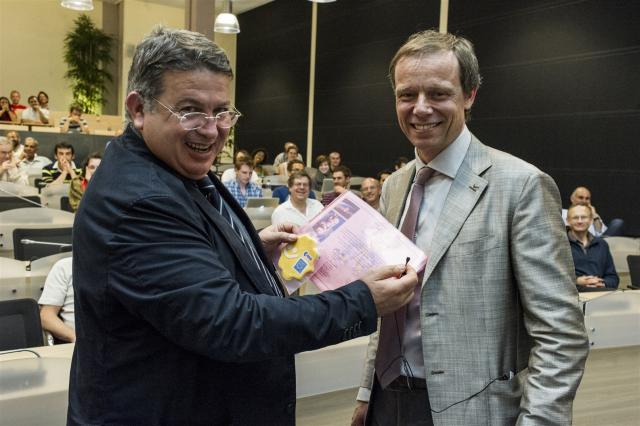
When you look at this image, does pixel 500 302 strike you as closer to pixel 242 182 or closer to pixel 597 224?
pixel 597 224

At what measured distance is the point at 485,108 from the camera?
9883 mm

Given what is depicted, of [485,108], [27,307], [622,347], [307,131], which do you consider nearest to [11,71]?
[307,131]

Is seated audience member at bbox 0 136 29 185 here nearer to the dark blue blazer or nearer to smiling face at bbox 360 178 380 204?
smiling face at bbox 360 178 380 204

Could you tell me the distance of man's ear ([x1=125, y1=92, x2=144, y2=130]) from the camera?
1163 mm

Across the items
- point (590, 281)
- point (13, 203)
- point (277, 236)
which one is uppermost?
point (277, 236)

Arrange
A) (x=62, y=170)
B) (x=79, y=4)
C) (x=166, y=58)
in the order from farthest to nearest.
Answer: (x=62, y=170), (x=79, y=4), (x=166, y=58)

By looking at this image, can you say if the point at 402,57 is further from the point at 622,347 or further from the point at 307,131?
the point at 307,131

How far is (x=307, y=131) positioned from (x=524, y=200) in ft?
45.4

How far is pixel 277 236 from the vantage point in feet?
4.94

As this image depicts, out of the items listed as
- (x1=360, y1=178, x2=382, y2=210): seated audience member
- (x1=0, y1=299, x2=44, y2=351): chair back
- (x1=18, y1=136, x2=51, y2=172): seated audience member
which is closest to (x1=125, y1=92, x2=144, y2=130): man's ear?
(x1=0, y1=299, x2=44, y2=351): chair back

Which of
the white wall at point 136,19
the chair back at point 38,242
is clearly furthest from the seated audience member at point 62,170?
the white wall at point 136,19

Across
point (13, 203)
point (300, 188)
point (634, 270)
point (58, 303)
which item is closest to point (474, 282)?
point (58, 303)

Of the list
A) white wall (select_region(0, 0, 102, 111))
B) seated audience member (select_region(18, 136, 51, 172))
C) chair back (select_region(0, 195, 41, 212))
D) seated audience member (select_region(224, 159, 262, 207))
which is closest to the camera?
chair back (select_region(0, 195, 41, 212))

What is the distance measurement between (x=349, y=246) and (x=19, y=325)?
5.85 ft
